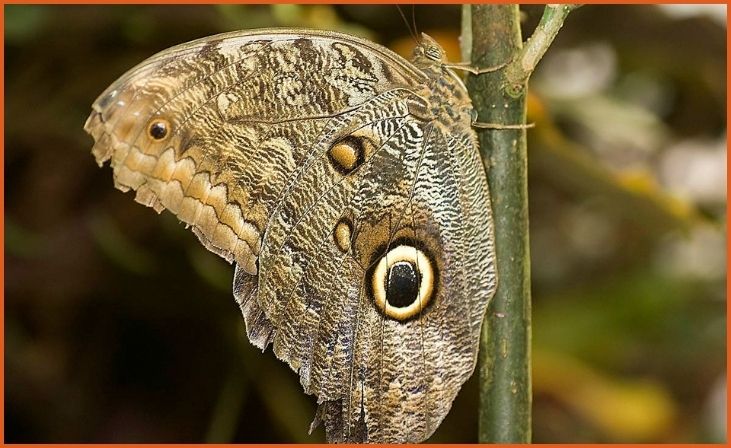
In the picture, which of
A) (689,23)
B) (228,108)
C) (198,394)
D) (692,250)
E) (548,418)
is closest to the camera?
(228,108)

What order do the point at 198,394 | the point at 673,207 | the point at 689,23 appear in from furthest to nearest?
1. the point at 198,394
2. the point at 689,23
3. the point at 673,207

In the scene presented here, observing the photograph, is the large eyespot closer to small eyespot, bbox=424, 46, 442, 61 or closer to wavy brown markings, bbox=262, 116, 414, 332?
wavy brown markings, bbox=262, 116, 414, 332

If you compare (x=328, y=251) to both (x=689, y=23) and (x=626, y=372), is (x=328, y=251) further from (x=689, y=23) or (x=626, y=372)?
(x=626, y=372)

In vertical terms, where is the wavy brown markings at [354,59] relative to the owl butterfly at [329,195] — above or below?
above

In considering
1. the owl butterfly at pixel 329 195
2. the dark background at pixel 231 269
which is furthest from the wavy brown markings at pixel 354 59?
the dark background at pixel 231 269

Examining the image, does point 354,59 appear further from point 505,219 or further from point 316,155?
point 505,219

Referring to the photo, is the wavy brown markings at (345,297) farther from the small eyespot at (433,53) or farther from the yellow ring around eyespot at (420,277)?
the small eyespot at (433,53)

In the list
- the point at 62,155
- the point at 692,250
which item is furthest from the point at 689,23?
the point at 62,155
